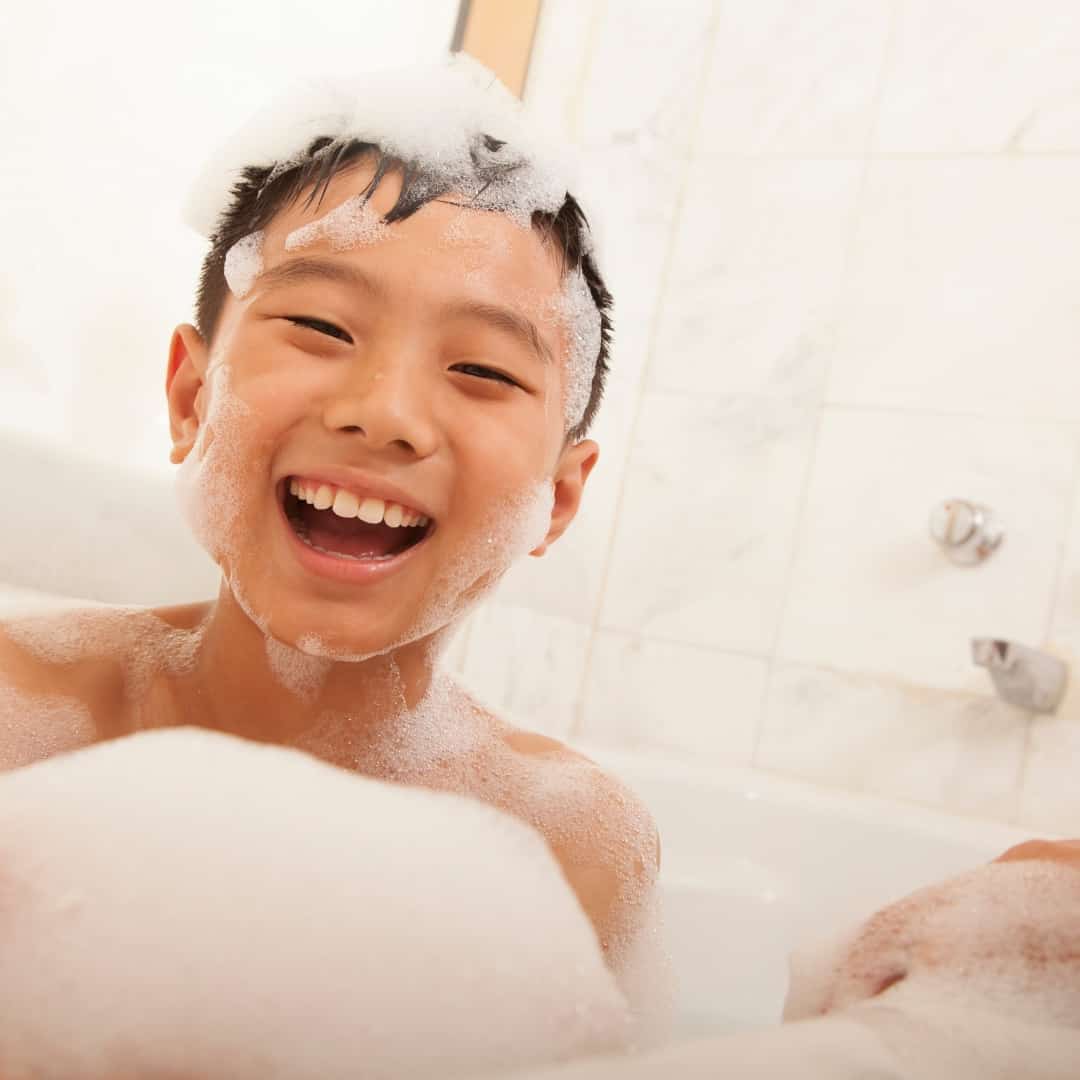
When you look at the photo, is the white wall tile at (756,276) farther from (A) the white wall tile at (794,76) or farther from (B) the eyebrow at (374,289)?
(B) the eyebrow at (374,289)

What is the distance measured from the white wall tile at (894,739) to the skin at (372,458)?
79 cm

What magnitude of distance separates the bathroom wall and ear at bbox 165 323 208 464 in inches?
39.5

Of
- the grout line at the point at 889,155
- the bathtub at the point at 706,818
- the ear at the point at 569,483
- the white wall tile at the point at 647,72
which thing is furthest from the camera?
the white wall tile at the point at 647,72

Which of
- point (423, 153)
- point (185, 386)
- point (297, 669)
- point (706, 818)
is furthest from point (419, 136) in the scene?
point (706, 818)

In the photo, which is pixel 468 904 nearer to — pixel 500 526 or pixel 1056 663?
pixel 500 526

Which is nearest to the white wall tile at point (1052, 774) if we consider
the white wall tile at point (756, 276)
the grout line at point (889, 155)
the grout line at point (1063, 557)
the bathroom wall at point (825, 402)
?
the bathroom wall at point (825, 402)

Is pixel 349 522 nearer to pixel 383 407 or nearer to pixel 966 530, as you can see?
pixel 383 407

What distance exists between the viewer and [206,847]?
0.54 metres

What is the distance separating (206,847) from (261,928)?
0.17 feet

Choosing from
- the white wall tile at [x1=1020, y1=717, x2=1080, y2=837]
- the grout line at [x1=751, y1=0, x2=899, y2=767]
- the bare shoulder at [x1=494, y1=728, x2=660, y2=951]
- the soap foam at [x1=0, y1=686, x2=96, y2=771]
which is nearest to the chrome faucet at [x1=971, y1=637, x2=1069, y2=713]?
the white wall tile at [x1=1020, y1=717, x2=1080, y2=837]

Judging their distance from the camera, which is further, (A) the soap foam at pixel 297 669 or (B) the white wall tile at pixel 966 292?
A: (B) the white wall tile at pixel 966 292

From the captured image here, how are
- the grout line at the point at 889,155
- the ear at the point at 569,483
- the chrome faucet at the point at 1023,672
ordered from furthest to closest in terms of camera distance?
the grout line at the point at 889,155, the chrome faucet at the point at 1023,672, the ear at the point at 569,483

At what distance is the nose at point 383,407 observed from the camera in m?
0.72

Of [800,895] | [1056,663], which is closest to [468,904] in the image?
[800,895]
